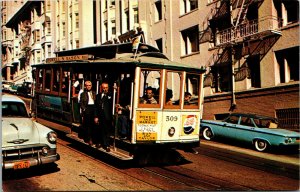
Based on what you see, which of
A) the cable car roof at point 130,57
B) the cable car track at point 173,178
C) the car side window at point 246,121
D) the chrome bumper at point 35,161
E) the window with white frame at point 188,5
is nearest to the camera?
the chrome bumper at point 35,161

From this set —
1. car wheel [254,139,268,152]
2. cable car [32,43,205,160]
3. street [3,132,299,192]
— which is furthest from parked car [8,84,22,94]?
car wheel [254,139,268,152]

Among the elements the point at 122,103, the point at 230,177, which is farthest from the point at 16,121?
the point at 230,177

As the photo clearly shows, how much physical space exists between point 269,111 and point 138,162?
10095mm

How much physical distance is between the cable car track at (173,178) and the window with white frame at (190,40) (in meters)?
14.7

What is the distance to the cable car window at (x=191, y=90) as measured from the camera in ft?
32.7

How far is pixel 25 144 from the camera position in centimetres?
767

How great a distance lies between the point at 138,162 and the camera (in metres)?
9.60

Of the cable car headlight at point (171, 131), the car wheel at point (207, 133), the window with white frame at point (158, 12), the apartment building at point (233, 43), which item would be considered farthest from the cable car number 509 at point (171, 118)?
the window with white frame at point (158, 12)

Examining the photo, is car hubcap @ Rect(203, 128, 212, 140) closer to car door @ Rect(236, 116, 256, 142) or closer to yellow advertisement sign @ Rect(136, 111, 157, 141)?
car door @ Rect(236, 116, 256, 142)

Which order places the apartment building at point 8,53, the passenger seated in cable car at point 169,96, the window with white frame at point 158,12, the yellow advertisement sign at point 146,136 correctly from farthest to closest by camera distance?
the apartment building at point 8,53 < the window with white frame at point 158,12 < the passenger seated in cable car at point 169,96 < the yellow advertisement sign at point 146,136

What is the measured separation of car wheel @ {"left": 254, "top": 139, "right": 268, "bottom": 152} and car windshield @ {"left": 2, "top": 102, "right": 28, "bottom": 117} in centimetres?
915

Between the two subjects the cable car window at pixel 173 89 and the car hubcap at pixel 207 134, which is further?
the car hubcap at pixel 207 134

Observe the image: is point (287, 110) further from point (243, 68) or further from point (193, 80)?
point (193, 80)

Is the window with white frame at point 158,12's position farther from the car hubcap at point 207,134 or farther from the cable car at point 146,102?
the cable car at point 146,102
